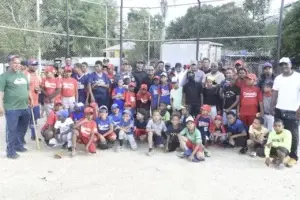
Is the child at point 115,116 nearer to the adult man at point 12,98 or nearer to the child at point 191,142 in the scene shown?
the child at point 191,142

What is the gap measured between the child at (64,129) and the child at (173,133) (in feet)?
5.98

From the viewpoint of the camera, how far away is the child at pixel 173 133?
658 cm

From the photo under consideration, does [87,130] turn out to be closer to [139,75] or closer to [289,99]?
[139,75]

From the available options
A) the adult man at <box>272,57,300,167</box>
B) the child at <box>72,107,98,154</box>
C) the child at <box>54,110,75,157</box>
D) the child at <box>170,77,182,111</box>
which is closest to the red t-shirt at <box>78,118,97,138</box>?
the child at <box>72,107,98,154</box>

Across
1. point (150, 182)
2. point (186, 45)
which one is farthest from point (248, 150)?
point (186, 45)

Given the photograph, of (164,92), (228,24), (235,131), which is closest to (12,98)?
(164,92)

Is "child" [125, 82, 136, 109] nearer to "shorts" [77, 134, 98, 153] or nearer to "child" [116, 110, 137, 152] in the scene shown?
"child" [116, 110, 137, 152]

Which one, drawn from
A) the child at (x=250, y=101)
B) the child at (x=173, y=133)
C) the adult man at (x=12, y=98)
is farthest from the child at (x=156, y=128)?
the adult man at (x=12, y=98)

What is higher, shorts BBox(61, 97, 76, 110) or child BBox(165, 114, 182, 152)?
shorts BBox(61, 97, 76, 110)

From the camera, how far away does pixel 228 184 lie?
188 inches

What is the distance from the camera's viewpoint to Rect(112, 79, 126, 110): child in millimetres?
7363

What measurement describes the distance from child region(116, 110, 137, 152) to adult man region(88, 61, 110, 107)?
2.83 feet

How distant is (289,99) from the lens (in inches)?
223

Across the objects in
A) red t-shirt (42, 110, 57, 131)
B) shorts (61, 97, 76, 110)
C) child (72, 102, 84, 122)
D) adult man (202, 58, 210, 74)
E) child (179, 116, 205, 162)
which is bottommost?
child (179, 116, 205, 162)
